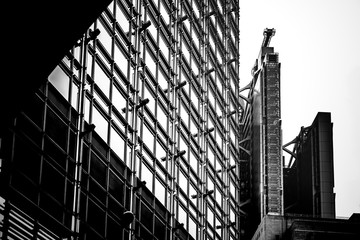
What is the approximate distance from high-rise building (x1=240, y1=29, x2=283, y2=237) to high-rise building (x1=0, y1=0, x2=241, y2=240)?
13848 mm

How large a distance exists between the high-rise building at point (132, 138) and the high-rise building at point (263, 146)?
1385 cm

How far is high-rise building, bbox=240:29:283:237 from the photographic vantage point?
68312 mm

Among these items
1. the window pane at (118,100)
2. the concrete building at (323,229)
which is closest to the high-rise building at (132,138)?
the window pane at (118,100)

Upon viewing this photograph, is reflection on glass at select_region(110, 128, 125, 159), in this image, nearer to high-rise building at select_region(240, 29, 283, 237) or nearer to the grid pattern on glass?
the grid pattern on glass

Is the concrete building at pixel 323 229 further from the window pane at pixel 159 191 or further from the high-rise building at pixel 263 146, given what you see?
the window pane at pixel 159 191

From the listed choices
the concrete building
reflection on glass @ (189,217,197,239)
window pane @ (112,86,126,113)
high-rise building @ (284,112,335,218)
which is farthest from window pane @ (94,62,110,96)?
high-rise building @ (284,112,335,218)

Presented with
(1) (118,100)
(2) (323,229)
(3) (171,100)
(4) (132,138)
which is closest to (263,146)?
(2) (323,229)

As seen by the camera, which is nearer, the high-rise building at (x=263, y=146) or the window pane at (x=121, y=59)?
the window pane at (x=121, y=59)

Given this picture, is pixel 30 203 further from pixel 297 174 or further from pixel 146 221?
pixel 297 174

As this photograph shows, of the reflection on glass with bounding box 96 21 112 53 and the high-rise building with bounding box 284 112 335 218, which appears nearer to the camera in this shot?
the reflection on glass with bounding box 96 21 112 53

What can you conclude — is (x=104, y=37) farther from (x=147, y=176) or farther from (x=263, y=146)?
(x=263, y=146)

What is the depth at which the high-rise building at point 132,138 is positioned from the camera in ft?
83.7

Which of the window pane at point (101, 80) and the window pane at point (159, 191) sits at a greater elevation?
the window pane at point (101, 80)

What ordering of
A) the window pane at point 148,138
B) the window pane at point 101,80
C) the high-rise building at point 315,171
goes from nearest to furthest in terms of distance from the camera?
the window pane at point 101,80 → the window pane at point 148,138 → the high-rise building at point 315,171
